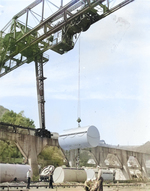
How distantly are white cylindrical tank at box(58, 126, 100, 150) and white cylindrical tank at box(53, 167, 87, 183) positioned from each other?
1876 mm

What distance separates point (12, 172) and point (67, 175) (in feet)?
14.4

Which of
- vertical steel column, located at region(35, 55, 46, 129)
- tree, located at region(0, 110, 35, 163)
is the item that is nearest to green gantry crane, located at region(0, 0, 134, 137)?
vertical steel column, located at region(35, 55, 46, 129)

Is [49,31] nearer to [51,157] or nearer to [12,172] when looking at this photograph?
[12,172]

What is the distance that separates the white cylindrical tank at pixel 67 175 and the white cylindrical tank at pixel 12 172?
9.10 feet

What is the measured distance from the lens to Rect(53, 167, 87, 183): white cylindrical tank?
1800 centimetres

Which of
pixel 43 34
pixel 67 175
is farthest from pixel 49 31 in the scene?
pixel 67 175

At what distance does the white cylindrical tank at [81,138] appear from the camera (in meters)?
17.1

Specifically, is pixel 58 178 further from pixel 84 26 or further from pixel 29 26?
pixel 29 26

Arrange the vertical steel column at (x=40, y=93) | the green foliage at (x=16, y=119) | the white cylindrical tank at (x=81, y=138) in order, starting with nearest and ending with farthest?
1. the white cylindrical tank at (x=81, y=138)
2. the vertical steel column at (x=40, y=93)
3. the green foliage at (x=16, y=119)

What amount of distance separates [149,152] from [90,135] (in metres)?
31.8

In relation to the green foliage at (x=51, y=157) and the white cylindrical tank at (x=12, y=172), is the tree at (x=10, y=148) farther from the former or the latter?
the white cylindrical tank at (x=12, y=172)

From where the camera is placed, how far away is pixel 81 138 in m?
17.0

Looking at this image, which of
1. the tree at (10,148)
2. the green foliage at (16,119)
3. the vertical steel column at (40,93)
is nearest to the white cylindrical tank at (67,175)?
the vertical steel column at (40,93)

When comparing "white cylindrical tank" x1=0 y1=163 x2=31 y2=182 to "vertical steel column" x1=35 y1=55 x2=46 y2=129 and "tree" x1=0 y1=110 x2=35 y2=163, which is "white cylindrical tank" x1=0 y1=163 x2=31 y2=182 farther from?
"tree" x1=0 y1=110 x2=35 y2=163
